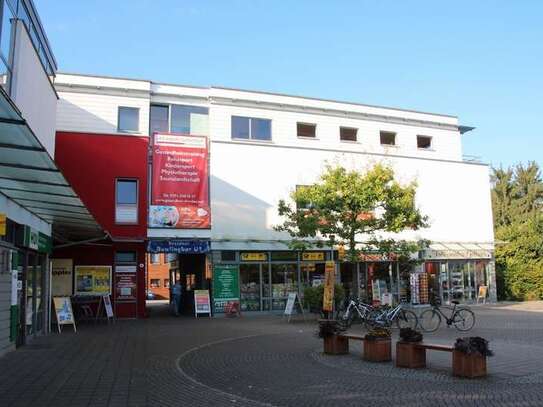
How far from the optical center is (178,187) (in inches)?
915

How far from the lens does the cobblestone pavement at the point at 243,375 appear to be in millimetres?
7539

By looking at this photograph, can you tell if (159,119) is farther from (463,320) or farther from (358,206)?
(463,320)

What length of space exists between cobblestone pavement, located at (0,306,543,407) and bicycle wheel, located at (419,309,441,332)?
420 millimetres

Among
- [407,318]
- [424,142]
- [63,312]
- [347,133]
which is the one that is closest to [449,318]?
[407,318]

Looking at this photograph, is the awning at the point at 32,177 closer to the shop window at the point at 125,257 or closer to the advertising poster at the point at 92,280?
the advertising poster at the point at 92,280

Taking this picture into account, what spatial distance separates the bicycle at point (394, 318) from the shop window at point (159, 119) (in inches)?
483

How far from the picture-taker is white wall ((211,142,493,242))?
23859mm

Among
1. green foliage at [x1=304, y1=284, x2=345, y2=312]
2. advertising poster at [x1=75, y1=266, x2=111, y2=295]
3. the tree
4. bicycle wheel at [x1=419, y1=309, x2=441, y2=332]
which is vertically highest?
the tree

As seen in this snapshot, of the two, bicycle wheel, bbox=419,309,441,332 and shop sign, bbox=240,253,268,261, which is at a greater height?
shop sign, bbox=240,253,268,261

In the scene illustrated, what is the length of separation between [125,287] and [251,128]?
8.50 meters

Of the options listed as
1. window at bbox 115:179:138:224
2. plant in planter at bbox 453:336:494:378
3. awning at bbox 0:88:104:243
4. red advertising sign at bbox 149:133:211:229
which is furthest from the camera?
red advertising sign at bbox 149:133:211:229

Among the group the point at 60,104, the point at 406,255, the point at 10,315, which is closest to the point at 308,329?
the point at 406,255

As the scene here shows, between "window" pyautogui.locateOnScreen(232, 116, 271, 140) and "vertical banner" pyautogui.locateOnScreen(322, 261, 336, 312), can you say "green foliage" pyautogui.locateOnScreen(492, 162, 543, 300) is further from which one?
"vertical banner" pyautogui.locateOnScreen(322, 261, 336, 312)

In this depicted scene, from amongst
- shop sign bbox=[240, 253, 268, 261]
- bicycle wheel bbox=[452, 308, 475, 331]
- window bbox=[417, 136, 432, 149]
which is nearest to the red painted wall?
shop sign bbox=[240, 253, 268, 261]
